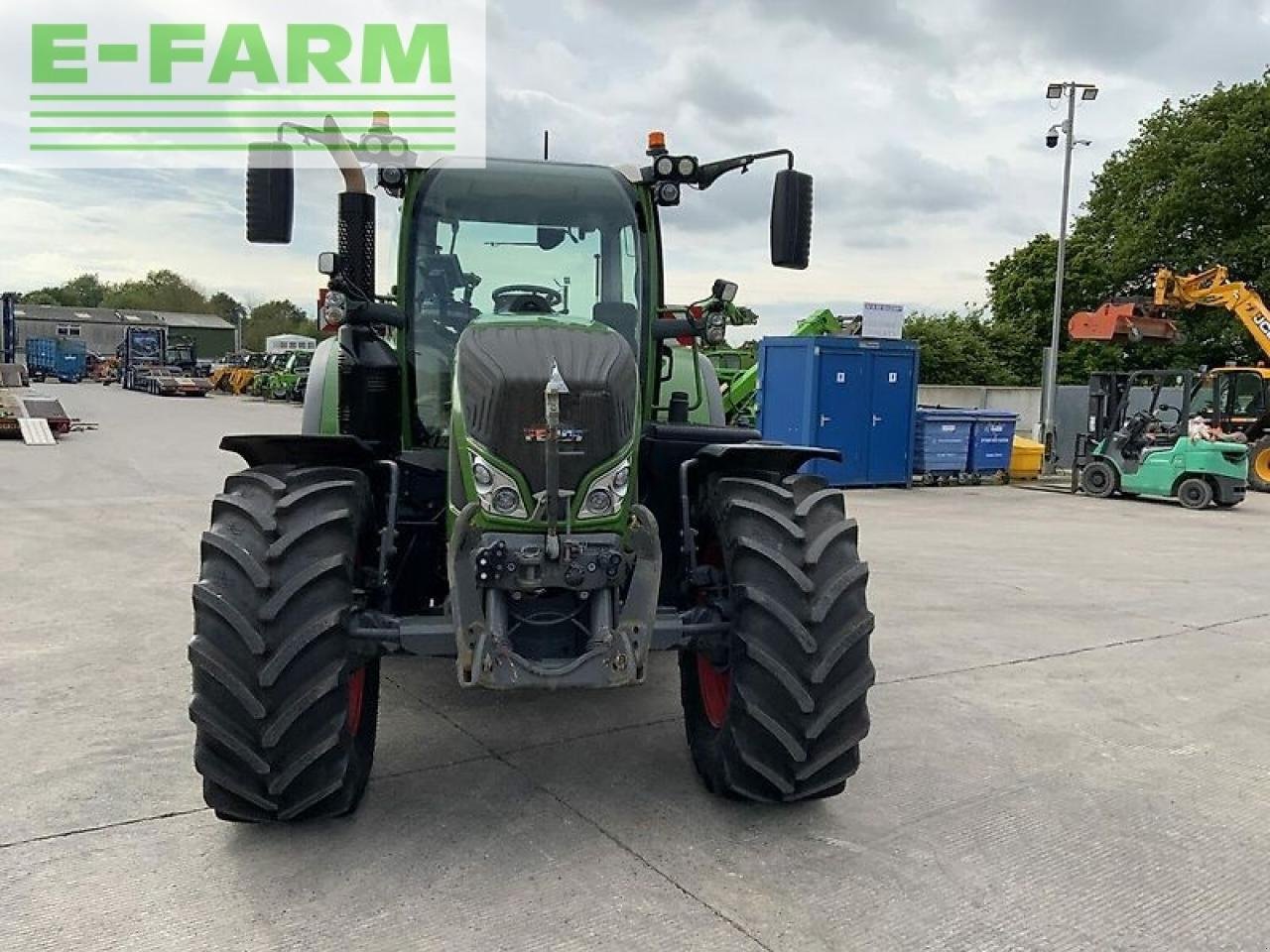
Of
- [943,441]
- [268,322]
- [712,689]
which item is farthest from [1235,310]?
[268,322]

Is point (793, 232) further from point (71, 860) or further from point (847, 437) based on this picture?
point (847, 437)

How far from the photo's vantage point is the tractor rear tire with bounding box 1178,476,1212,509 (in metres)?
14.4

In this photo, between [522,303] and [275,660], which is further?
[522,303]

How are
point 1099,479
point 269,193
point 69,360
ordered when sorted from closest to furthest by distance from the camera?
point 269,193 < point 1099,479 < point 69,360

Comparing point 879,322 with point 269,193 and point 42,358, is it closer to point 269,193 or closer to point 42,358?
point 269,193

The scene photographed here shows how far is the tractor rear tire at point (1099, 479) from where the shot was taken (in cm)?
1560

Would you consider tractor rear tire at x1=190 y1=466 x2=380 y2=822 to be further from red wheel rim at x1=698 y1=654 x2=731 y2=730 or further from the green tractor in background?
the green tractor in background

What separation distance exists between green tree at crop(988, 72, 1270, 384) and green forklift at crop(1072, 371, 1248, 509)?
53.8 feet

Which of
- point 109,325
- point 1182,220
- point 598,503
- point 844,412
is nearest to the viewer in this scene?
point 598,503

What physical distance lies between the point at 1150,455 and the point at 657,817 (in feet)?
44.9

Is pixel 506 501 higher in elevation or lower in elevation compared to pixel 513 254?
lower

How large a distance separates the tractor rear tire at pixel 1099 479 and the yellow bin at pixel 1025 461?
1.72m

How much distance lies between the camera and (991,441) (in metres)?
17.1

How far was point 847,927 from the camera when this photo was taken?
2955mm
